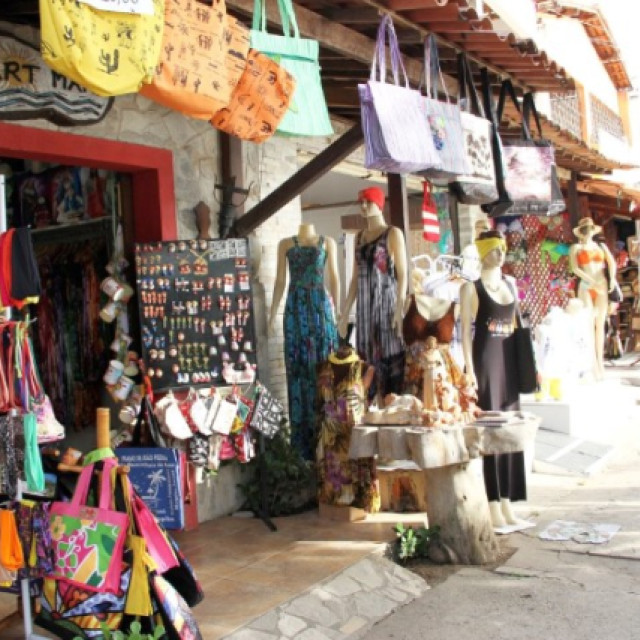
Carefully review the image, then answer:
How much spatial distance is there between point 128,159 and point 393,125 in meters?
1.75

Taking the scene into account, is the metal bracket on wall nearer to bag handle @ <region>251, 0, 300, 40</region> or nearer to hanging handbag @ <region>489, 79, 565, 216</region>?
bag handle @ <region>251, 0, 300, 40</region>

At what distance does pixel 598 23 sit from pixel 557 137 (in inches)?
450

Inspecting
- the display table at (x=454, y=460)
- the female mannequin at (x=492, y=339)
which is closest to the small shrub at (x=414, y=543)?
the display table at (x=454, y=460)

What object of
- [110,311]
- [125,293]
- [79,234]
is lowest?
[110,311]

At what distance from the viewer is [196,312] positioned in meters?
6.07

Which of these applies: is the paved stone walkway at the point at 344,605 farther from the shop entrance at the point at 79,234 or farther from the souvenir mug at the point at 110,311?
the shop entrance at the point at 79,234

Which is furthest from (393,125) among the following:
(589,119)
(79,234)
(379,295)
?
(589,119)

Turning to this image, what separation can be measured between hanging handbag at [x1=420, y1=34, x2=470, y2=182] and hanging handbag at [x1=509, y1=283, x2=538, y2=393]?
98cm

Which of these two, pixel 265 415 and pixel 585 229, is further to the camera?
pixel 585 229

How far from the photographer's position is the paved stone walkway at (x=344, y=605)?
4.37 metres

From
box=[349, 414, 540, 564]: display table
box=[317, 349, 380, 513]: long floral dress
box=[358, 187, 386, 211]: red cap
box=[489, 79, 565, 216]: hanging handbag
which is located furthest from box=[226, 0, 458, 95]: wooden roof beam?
box=[349, 414, 540, 564]: display table

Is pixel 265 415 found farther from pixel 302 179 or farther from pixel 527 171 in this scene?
pixel 527 171

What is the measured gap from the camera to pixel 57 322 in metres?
7.02

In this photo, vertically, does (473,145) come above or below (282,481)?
above
